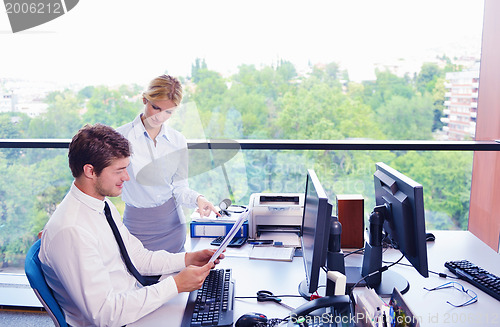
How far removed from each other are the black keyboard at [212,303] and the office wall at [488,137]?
2.68 m

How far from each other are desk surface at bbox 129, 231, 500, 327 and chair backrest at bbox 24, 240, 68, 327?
0.25 metres

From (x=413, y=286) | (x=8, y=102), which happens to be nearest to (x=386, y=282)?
(x=413, y=286)

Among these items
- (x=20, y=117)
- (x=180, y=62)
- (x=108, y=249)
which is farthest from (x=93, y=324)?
(x=180, y=62)

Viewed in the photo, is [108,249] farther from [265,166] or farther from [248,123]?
[248,123]

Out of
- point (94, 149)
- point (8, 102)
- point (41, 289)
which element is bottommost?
point (41, 289)

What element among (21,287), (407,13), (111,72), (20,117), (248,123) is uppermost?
(407,13)

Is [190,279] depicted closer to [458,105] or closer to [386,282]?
[386,282]

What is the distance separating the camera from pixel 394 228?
1537mm

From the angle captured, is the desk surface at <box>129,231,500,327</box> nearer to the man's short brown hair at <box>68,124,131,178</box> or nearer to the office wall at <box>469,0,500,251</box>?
the man's short brown hair at <box>68,124,131,178</box>

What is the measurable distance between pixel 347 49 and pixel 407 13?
1051 mm

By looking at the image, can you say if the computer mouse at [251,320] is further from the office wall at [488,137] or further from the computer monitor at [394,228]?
the office wall at [488,137]

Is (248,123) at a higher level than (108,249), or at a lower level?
lower

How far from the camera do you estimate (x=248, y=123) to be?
281 inches

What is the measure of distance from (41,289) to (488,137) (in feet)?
11.8
